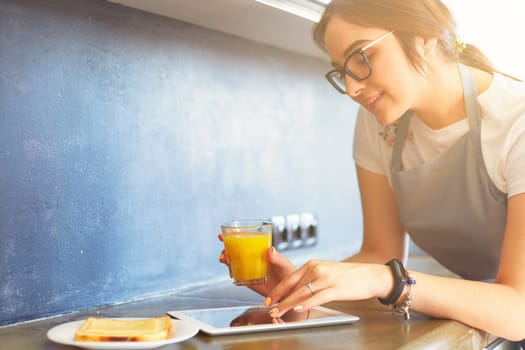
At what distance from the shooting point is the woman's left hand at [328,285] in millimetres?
1170

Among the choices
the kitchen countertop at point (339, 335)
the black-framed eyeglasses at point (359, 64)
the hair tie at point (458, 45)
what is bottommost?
the kitchen countertop at point (339, 335)

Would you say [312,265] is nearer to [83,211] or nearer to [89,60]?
[83,211]

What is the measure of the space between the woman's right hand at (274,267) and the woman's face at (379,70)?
0.40 m

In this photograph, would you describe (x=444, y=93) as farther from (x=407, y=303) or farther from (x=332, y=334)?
(x=332, y=334)

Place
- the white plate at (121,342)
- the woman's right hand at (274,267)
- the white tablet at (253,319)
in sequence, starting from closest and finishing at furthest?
the white plate at (121,342), the white tablet at (253,319), the woman's right hand at (274,267)

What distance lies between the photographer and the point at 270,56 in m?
2.04

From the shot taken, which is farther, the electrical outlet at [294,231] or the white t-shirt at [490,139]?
the electrical outlet at [294,231]

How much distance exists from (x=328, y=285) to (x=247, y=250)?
200mm

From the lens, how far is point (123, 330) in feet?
3.34

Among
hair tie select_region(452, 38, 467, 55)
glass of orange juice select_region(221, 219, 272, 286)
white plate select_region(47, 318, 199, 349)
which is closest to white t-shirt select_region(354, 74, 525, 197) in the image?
hair tie select_region(452, 38, 467, 55)

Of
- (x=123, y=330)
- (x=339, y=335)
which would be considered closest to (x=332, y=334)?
(x=339, y=335)

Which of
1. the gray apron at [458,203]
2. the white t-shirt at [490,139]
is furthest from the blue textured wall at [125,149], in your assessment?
the gray apron at [458,203]

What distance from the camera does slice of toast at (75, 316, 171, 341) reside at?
977mm

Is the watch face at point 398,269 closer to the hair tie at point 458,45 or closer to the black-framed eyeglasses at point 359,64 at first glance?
the black-framed eyeglasses at point 359,64
